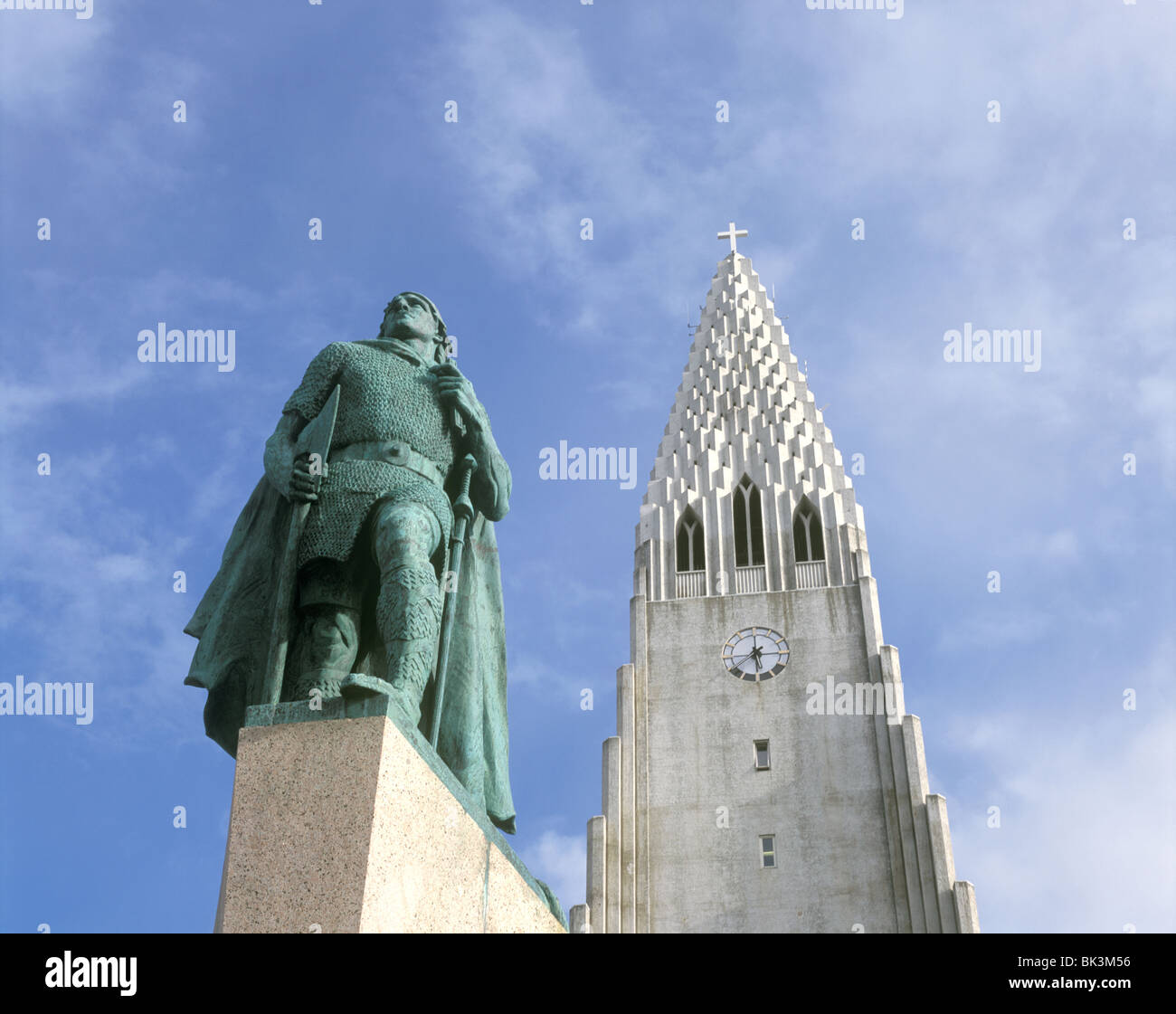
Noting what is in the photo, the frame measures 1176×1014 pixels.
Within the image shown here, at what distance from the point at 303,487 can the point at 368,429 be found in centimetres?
55

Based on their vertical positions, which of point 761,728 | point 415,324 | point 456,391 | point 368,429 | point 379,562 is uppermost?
point 761,728

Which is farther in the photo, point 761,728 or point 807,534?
point 807,534

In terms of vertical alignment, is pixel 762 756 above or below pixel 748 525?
below

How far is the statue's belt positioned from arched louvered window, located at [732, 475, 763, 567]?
57.4 m

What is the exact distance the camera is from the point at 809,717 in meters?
58.5

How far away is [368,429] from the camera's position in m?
8.07

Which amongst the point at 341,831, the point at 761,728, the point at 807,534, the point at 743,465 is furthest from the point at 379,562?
the point at 743,465

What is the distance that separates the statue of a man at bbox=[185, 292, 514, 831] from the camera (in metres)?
7.49

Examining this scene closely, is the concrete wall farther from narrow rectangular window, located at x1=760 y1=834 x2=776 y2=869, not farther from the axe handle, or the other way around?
the axe handle

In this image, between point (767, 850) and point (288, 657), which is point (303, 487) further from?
point (767, 850)

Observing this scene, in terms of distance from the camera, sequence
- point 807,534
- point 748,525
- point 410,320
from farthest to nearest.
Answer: point 748,525
point 807,534
point 410,320
